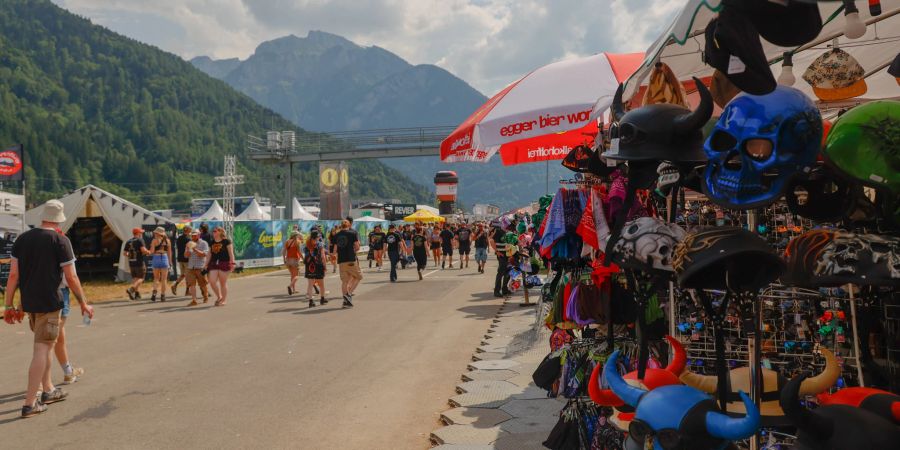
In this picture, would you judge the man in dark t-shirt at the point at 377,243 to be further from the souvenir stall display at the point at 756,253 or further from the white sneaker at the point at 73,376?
the souvenir stall display at the point at 756,253

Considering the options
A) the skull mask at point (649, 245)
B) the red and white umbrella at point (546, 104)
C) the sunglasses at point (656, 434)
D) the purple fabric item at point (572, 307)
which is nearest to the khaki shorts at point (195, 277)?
the red and white umbrella at point (546, 104)

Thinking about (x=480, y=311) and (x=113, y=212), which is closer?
(x=480, y=311)

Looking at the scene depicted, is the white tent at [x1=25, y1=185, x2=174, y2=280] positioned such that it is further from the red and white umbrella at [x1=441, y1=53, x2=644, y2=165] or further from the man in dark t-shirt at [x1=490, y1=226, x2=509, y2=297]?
the red and white umbrella at [x1=441, y1=53, x2=644, y2=165]

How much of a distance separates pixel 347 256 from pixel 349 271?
38 cm

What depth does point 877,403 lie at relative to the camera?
198 centimetres

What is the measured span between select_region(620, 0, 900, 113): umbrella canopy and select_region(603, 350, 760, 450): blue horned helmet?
4.48 ft

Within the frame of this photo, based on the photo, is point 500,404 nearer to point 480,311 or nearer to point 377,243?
point 480,311

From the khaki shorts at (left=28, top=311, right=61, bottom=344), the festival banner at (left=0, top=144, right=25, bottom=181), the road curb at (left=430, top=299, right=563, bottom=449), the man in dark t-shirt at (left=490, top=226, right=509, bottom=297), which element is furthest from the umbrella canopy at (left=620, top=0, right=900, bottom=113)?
the festival banner at (left=0, top=144, right=25, bottom=181)

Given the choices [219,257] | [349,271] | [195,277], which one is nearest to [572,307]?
[349,271]

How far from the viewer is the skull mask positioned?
269cm

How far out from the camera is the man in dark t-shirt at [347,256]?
13.0 metres

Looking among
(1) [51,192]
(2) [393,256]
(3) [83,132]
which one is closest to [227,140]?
(3) [83,132]

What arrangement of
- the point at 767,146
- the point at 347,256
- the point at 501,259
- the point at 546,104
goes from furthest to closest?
the point at 501,259 < the point at 347,256 < the point at 546,104 < the point at 767,146

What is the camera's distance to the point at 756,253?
7.15 feet
